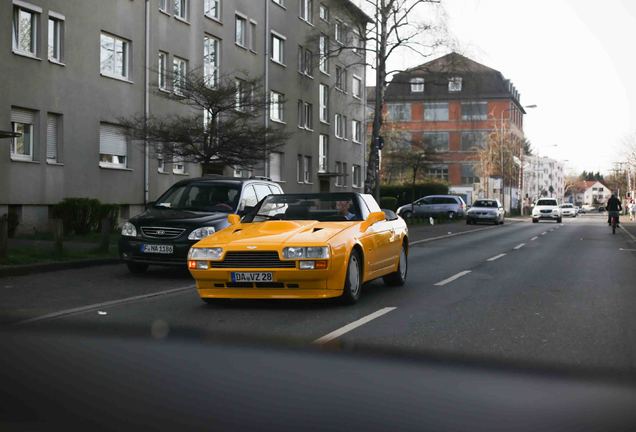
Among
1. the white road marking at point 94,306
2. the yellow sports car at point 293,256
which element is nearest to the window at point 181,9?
the white road marking at point 94,306

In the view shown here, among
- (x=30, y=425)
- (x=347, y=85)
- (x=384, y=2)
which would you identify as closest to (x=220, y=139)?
(x=384, y=2)

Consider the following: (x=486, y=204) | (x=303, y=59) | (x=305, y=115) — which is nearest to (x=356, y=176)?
(x=305, y=115)

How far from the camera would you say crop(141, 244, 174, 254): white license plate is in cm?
1253

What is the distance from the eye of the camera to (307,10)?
45.0 metres

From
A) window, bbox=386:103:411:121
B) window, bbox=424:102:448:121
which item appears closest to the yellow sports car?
window, bbox=424:102:448:121

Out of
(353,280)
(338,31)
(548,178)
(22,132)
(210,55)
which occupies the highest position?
(338,31)

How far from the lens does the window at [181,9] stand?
31050 millimetres

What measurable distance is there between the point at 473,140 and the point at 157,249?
8231cm

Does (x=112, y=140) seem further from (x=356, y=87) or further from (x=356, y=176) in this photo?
(x=356, y=87)

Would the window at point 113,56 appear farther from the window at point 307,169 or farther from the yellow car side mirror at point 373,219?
the yellow car side mirror at point 373,219

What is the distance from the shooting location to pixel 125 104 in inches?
1082

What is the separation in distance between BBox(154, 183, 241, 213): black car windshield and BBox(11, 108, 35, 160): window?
1043cm

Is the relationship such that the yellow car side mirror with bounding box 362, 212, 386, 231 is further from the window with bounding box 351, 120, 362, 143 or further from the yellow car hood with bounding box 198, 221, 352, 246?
the window with bounding box 351, 120, 362, 143

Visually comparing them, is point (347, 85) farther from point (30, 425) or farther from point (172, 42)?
point (30, 425)
